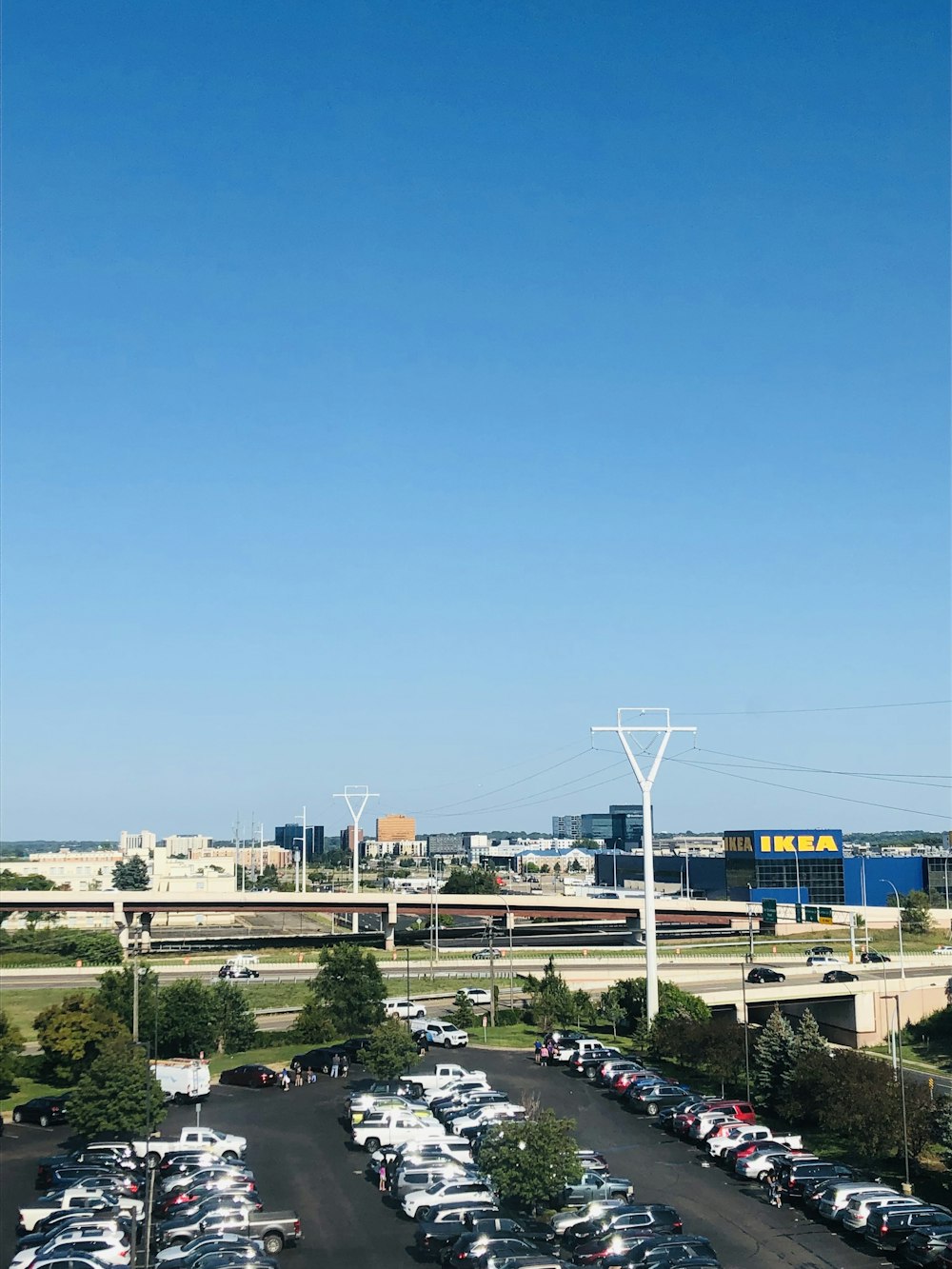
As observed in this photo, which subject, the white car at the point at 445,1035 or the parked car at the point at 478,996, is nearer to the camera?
the white car at the point at 445,1035

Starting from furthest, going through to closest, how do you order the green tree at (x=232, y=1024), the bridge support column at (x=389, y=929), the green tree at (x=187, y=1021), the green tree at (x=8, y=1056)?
the bridge support column at (x=389, y=929) < the green tree at (x=232, y=1024) < the green tree at (x=187, y=1021) < the green tree at (x=8, y=1056)

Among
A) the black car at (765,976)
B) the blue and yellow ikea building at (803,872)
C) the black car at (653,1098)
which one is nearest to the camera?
the black car at (653,1098)

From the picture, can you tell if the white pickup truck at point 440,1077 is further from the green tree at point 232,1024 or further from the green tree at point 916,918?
the green tree at point 916,918

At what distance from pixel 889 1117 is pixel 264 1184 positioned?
21.8 meters

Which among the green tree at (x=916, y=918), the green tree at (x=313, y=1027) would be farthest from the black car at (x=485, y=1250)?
the green tree at (x=916, y=918)

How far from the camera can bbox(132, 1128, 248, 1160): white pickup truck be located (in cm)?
3934

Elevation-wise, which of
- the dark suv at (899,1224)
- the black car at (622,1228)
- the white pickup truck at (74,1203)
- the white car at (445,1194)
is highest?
the white pickup truck at (74,1203)

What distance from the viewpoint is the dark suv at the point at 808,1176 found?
37.8 meters

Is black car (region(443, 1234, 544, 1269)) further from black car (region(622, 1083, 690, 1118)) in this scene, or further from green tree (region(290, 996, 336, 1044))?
green tree (region(290, 996, 336, 1044))

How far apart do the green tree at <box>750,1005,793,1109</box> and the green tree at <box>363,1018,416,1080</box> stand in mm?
14889

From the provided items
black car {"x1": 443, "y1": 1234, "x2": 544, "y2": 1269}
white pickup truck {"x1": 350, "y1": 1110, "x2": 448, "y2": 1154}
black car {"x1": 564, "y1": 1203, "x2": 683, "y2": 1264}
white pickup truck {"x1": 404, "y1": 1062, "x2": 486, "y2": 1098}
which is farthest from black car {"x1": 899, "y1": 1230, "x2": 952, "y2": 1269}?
white pickup truck {"x1": 404, "y1": 1062, "x2": 486, "y2": 1098}

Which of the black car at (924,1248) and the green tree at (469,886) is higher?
the black car at (924,1248)

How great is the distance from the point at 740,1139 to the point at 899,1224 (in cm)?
939

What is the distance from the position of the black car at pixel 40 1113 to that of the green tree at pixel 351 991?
1953 centimetres
